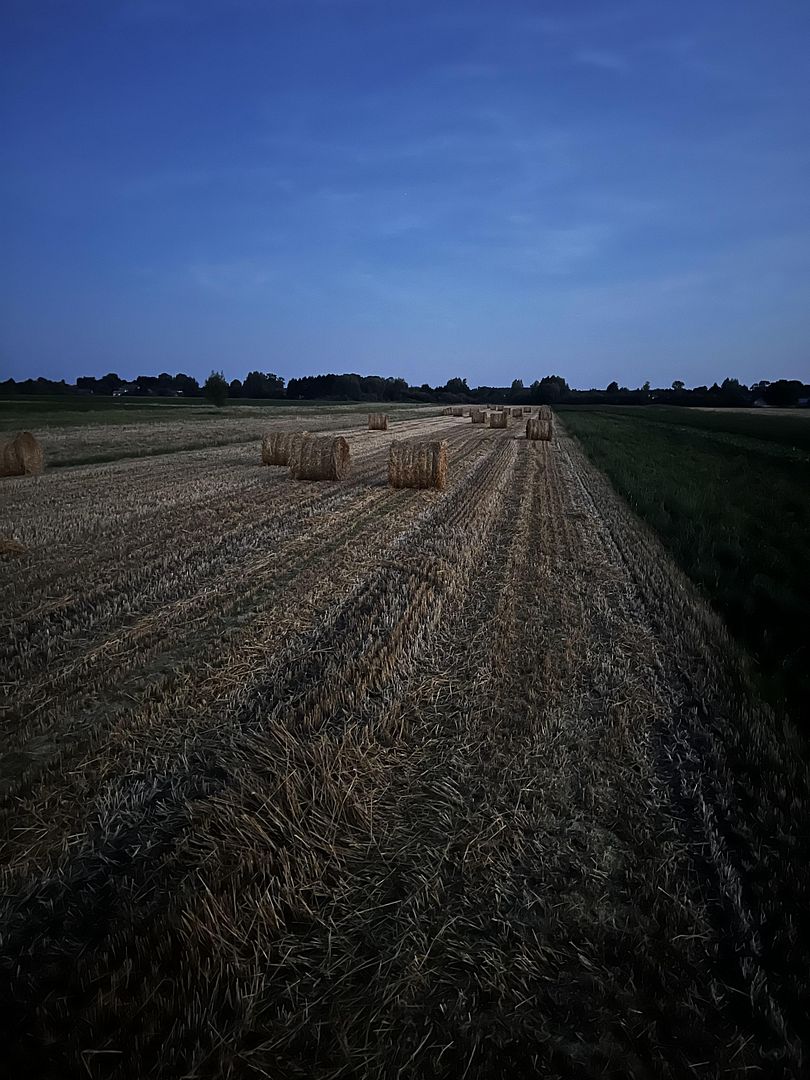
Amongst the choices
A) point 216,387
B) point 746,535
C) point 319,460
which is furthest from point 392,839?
point 216,387

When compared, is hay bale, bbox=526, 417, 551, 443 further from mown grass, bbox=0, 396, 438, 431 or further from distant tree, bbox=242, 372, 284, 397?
distant tree, bbox=242, 372, 284, 397

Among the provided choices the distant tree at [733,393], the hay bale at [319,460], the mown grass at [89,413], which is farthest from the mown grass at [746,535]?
the distant tree at [733,393]

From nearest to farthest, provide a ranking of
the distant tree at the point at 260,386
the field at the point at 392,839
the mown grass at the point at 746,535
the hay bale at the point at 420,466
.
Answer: the field at the point at 392,839 < the mown grass at the point at 746,535 < the hay bale at the point at 420,466 < the distant tree at the point at 260,386

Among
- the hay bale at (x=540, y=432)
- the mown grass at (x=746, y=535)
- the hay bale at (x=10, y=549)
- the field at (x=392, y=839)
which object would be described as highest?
the hay bale at (x=540, y=432)

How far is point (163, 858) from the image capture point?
8.20ft

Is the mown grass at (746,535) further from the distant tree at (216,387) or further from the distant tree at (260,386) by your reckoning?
the distant tree at (260,386)

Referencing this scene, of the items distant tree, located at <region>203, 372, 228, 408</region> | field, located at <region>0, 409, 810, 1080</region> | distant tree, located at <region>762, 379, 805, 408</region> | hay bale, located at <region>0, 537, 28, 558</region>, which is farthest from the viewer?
distant tree, located at <region>762, 379, 805, 408</region>

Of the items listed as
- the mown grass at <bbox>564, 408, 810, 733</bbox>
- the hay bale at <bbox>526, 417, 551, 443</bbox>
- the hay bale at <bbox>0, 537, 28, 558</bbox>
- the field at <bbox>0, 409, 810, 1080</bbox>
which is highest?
the hay bale at <bbox>526, 417, 551, 443</bbox>

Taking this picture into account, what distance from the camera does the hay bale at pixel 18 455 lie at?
13820 millimetres

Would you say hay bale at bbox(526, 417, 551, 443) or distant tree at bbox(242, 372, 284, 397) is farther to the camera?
distant tree at bbox(242, 372, 284, 397)

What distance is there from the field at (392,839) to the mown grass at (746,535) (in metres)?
0.42

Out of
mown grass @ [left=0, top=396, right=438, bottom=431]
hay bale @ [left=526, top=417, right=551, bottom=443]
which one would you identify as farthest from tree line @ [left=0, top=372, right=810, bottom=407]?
hay bale @ [left=526, top=417, right=551, bottom=443]

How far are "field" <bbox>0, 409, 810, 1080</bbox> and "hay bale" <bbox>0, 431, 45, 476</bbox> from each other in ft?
33.8

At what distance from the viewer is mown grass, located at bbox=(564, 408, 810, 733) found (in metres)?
4.96
